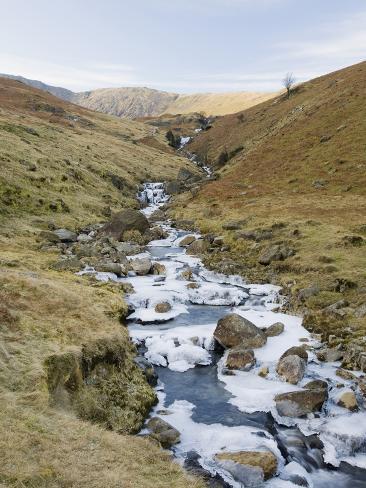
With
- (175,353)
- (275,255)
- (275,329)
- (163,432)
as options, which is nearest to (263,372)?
(275,329)

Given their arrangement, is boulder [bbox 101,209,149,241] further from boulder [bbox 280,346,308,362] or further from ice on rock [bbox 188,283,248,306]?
boulder [bbox 280,346,308,362]

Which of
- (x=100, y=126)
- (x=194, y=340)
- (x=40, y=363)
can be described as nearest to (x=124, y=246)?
(x=194, y=340)

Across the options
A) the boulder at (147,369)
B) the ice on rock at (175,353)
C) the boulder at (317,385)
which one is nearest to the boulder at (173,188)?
the ice on rock at (175,353)

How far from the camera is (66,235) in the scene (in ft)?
149

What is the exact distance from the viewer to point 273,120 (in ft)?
360

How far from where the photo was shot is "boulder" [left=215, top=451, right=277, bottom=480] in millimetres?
14992

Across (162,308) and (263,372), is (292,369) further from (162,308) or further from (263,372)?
(162,308)

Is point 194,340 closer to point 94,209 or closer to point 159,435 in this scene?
point 159,435

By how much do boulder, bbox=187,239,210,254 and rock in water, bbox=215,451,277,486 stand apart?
94.7ft

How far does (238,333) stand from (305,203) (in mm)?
34854

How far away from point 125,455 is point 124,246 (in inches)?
1231

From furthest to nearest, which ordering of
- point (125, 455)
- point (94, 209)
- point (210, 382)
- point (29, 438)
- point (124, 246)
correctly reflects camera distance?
point (94, 209)
point (124, 246)
point (210, 382)
point (125, 455)
point (29, 438)

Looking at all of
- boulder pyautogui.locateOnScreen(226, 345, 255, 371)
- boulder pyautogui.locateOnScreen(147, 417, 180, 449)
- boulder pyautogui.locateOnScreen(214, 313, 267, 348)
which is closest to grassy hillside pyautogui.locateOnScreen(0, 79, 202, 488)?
boulder pyautogui.locateOnScreen(147, 417, 180, 449)

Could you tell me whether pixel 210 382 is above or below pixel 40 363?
below
